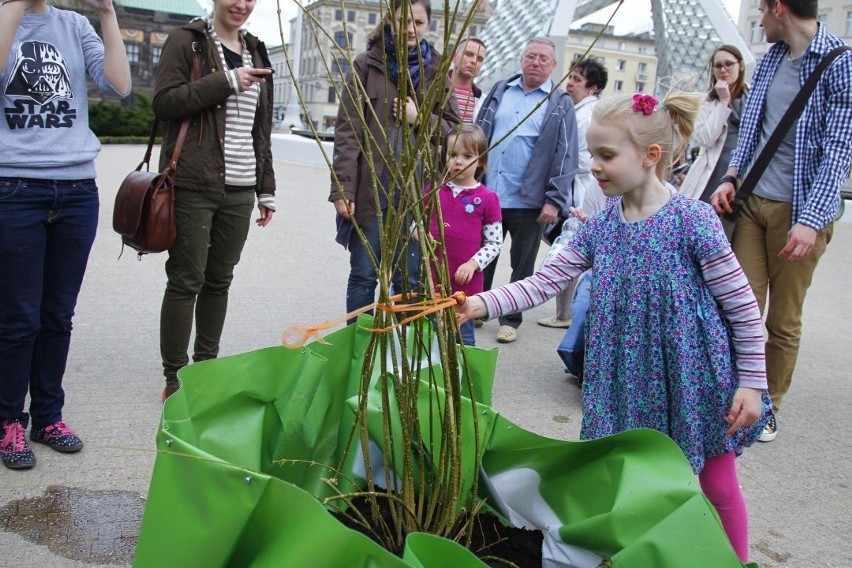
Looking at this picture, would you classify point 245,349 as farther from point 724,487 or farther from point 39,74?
point 724,487

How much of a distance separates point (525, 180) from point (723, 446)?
3.22 m

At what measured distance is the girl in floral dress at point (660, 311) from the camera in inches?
89.3

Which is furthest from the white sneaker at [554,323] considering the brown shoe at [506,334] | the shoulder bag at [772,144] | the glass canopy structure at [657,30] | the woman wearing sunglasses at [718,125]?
the glass canopy structure at [657,30]

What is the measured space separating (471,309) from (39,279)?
1685 mm

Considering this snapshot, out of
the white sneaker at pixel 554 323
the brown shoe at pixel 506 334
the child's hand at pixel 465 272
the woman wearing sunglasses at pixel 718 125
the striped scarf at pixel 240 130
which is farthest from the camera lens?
the white sneaker at pixel 554 323

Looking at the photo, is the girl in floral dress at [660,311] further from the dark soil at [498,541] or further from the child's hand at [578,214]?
the child's hand at [578,214]

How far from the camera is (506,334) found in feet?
18.2

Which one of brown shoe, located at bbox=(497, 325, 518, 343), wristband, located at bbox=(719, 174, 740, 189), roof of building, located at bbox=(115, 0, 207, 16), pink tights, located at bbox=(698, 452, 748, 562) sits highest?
roof of building, located at bbox=(115, 0, 207, 16)

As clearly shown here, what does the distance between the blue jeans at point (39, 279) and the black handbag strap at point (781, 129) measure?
2.80 meters

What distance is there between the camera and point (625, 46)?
9088 centimetres

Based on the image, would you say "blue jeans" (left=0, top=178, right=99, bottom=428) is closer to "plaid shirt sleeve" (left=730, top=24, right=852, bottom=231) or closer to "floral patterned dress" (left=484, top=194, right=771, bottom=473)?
"floral patterned dress" (left=484, top=194, right=771, bottom=473)

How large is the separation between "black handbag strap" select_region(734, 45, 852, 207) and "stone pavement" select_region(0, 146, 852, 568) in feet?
3.99

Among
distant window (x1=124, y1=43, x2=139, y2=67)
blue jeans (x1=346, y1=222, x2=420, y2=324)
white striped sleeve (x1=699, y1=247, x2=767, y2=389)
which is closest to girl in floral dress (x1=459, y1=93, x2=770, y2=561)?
white striped sleeve (x1=699, y1=247, x2=767, y2=389)

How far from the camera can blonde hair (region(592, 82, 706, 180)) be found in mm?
2303
